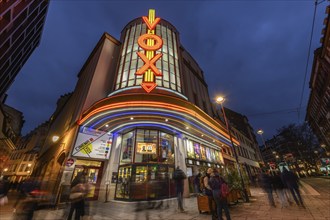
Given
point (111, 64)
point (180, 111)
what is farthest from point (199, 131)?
point (111, 64)

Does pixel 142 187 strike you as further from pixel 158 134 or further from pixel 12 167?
pixel 12 167

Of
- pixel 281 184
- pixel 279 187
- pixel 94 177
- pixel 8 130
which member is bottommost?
pixel 279 187

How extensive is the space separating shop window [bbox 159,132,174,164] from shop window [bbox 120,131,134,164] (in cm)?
235

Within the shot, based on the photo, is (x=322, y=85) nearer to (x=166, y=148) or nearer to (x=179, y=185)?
(x=166, y=148)

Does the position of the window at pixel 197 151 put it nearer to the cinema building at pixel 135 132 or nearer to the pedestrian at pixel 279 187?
the cinema building at pixel 135 132

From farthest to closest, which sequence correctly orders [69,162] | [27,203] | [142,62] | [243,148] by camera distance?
1. [243,148]
2. [142,62]
3. [69,162]
4. [27,203]

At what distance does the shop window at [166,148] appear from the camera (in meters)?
12.1

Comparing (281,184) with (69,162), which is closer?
(281,184)

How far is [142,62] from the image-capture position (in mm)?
14766

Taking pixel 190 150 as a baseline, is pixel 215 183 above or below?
below

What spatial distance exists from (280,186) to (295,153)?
44455mm

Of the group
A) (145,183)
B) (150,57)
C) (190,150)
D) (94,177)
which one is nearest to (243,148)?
(190,150)

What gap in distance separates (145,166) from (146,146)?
153cm

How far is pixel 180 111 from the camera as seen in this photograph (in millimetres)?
10117
